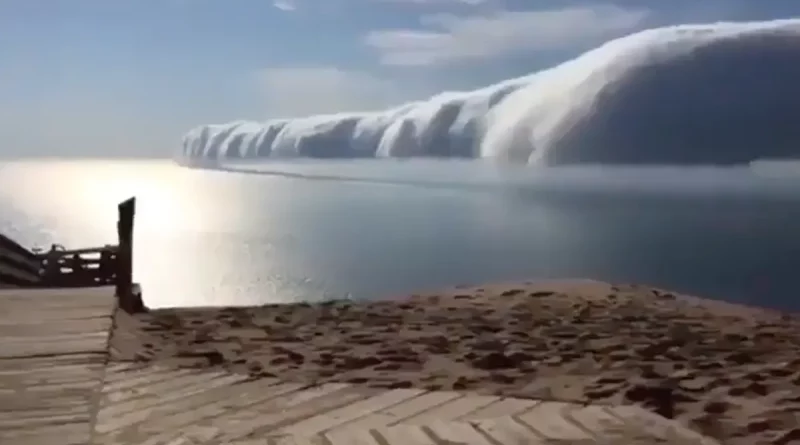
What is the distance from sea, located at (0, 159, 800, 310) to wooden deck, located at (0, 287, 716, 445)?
4.66 m

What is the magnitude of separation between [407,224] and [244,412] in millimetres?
5698

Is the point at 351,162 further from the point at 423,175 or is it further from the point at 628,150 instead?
the point at 628,150

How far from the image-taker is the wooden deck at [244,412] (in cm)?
179

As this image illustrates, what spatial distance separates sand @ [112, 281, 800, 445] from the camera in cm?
251

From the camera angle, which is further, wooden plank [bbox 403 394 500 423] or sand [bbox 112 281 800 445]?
sand [bbox 112 281 800 445]

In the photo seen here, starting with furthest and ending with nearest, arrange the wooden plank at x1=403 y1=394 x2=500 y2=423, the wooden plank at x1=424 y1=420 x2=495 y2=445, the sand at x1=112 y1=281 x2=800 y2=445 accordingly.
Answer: the sand at x1=112 y1=281 x2=800 y2=445 → the wooden plank at x1=403 y1=394 x2=500 y2=423 → the wooden plank at x1=424 y1=420 x2=495 y2=445

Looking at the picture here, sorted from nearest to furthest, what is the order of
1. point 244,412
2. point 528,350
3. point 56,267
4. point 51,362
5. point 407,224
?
1. point 244,412
2. point 51,362
3. point 528,350
4. point 56,267
5. point 407,224

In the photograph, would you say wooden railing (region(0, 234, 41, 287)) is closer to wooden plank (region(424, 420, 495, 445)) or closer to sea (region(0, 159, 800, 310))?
sea (region(0, 159, 800, 310))

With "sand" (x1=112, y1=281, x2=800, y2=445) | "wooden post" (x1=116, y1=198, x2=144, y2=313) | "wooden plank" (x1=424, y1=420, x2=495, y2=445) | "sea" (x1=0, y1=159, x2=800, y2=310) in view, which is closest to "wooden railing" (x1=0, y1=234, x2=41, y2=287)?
"wooden post" (x1=116, y1=198, x2=144, y2=313)

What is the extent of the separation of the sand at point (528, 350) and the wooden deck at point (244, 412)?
196mm

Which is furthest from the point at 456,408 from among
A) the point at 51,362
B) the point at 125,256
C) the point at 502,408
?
the point at 125,256

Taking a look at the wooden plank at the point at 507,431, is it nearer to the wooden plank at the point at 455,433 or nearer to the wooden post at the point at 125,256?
the wooden plank at the point at 455,433

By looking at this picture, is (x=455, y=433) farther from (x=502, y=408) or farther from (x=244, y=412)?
(x=244, y=412)

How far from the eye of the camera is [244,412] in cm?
199
